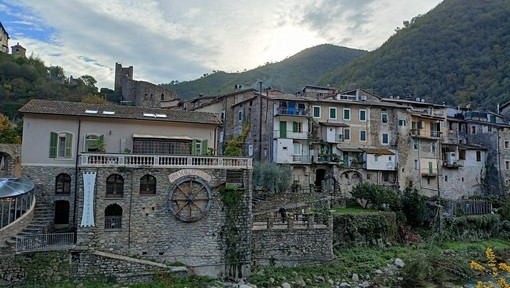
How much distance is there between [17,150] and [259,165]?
20399 millimetres

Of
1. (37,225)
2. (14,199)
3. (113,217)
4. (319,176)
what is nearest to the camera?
(14,199)

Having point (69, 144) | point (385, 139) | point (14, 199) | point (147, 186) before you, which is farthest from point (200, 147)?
point (385, 139)

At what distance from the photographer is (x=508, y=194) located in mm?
48688

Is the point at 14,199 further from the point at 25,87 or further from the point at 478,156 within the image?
the point at 478,156

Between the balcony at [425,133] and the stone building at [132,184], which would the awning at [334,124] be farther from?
the stone building at [132,184]

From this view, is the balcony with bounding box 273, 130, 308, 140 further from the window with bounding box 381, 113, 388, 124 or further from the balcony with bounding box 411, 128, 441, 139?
the balcony with bounding box 411, 128, 441, 139

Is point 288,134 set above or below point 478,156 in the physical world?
above

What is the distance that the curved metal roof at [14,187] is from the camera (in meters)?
21.4

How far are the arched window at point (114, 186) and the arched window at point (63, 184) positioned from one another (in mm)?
4331

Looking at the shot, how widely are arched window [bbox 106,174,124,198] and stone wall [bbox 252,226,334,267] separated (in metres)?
9.07

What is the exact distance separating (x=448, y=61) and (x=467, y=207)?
49298mm

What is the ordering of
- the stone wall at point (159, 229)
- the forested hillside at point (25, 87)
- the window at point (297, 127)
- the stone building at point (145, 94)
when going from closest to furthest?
the stone wall at point (159, 229) < the window at point (297, 127) < the forested hillside at point (25, 87) < the stone building at point (145, 94)

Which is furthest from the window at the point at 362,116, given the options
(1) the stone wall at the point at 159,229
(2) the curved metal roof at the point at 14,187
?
(2) the curved metal roof at the point at 14,187

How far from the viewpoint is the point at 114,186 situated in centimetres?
2278
